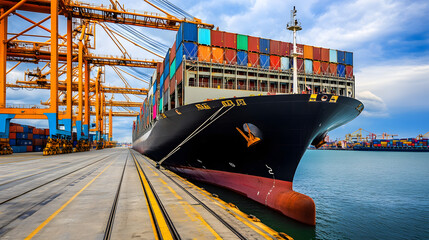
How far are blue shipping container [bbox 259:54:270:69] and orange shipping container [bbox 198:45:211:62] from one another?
381cm

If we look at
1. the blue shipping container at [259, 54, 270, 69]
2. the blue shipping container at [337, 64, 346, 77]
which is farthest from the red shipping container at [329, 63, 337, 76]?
the blue shipping container at [259, 54, 270, 69]

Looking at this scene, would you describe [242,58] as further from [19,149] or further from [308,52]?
[19,149]

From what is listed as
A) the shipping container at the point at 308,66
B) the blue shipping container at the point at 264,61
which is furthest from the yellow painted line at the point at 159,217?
the shipping container at the point at 308,66

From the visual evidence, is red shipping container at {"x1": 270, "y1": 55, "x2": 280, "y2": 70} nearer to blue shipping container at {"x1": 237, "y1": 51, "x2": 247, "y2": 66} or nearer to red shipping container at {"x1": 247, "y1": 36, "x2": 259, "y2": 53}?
red shipping container at {"x1": 247, "y1": 36, "x2": 259, "y2": 53}

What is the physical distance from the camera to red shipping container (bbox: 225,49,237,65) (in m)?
17.9

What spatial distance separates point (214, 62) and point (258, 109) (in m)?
7.28

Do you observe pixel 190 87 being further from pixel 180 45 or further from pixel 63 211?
pixel 63 211

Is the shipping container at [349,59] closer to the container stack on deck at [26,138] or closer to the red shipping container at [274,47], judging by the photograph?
the red shipping container at [274,47]

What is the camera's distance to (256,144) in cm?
1170

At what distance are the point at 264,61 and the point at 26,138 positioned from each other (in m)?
45.8

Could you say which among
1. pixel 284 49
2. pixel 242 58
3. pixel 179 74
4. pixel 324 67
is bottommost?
pixel 179 74

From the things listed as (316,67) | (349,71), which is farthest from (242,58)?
(349,71)

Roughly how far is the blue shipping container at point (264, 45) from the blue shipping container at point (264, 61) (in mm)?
398

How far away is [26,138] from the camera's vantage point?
148 feet
